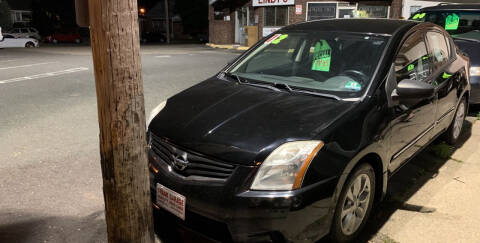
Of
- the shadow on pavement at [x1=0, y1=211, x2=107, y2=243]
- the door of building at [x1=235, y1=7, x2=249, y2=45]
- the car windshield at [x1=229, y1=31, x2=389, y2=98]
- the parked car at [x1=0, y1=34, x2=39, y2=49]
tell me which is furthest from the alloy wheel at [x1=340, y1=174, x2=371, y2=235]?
the parked car at [x1=0, y1=34, x2=39, y2=49]

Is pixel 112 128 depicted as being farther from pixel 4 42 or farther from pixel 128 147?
pixel 4 42

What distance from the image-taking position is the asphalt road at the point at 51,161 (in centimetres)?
324

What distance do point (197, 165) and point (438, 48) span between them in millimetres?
3255

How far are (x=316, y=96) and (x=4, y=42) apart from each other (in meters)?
27.9

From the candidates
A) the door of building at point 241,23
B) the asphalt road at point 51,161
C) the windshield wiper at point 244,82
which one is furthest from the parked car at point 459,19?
the door of building at point 241,23

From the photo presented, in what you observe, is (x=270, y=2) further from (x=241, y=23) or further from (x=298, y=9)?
(x=241, y=23)

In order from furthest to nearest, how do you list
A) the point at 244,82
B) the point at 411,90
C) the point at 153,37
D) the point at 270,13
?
the point at 153,37, the point at 270,13, the point at 244,82, the point at 411,90

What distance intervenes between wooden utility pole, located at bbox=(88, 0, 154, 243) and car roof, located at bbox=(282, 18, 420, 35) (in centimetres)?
219

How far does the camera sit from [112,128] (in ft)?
7.23

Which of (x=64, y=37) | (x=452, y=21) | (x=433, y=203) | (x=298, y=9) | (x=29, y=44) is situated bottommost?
(x=433, y=203)

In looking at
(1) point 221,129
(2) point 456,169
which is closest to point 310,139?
(1) point 221,129

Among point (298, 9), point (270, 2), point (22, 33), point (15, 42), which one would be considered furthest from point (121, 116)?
point (22, 33)

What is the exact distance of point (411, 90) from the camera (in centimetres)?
312

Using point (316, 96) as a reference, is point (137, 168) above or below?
below
